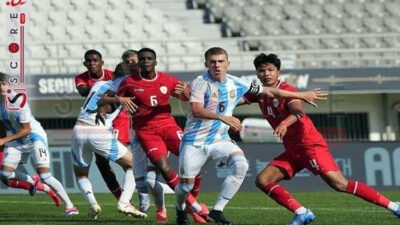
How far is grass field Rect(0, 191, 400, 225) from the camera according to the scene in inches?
522

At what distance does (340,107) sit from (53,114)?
7.91m

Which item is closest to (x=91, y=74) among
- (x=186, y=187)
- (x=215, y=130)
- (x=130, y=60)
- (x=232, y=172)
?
(x=130, y=60)

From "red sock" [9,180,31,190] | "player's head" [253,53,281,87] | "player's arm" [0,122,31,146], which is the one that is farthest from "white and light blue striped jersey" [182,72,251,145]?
"red sock" [9,180,31,190]

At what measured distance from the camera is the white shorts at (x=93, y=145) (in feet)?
48.4

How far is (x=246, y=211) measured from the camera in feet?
50.5

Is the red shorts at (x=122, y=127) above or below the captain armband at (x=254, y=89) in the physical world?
below

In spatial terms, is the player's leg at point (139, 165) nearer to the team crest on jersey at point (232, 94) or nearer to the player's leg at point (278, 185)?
the team crest on jersey at point (232, 94)

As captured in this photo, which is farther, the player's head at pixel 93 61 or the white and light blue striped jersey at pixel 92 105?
the player's head at pixel 93 61

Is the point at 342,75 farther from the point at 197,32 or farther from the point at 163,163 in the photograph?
the point at 163,163

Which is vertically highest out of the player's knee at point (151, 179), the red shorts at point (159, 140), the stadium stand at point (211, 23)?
the stadium stand at point (211, 23)

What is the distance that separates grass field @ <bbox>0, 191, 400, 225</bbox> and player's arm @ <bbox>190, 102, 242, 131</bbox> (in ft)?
5.98

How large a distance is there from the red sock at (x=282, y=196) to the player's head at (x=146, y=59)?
2.15 meters

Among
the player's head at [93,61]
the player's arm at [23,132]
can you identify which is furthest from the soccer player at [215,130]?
the player's arm at [23,132]

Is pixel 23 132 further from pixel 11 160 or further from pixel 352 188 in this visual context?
pixel 352 188
